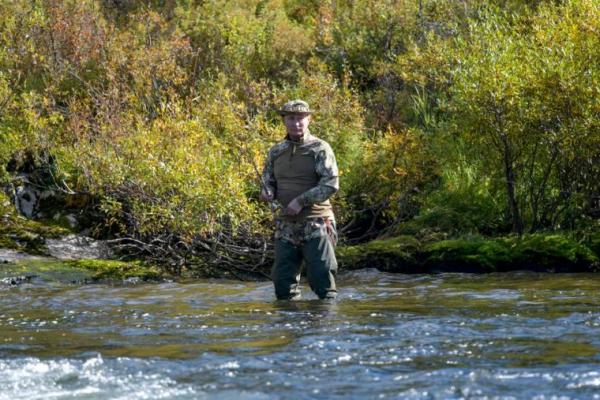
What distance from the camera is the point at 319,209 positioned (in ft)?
31.4

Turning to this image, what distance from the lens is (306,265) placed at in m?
9.74

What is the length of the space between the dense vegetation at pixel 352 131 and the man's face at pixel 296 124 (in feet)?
12.4

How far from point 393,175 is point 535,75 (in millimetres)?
2722

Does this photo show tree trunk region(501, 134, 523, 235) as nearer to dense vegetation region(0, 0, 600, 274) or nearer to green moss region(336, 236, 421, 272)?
dense vegetation region(0, 0, 600, 274)

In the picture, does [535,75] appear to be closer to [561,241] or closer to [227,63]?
[561,241]

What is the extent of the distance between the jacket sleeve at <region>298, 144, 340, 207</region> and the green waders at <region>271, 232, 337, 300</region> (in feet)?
1.23

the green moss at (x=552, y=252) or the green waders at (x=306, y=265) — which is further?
the green moss at (x=552, y=252)

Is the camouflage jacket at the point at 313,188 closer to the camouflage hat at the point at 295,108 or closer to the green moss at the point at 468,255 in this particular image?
the camouflage hat at the point at 295,108

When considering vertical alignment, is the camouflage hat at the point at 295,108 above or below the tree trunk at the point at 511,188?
above

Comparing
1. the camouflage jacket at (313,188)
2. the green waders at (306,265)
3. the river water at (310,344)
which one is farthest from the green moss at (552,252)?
the camouflage jacket at (313,188)

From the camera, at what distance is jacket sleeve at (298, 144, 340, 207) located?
9.30 meters

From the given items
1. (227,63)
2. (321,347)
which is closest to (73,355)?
(321,347)

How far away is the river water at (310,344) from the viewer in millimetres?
6199

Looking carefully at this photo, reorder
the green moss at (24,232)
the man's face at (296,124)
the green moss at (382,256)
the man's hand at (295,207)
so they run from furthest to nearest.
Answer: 1. the green moss at (24,232)
2. the green moss at (382,256)
3. the man's face at (296,124)
4. the man's hand at (295,207)
